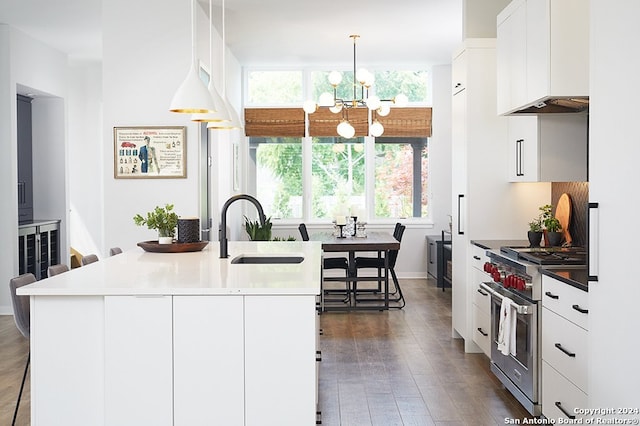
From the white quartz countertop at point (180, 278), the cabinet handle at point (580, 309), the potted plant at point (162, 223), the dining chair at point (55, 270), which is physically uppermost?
the potted plant at point (162, 223)

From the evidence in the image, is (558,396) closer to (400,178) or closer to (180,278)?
(180,278)

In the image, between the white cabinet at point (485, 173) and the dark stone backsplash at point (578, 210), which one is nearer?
the dark stone backsplash at point (578, 210)

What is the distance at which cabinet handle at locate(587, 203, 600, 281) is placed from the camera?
2.77 meters

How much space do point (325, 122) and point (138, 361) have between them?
7178 millimetres

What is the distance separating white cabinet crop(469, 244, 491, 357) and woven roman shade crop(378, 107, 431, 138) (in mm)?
4530

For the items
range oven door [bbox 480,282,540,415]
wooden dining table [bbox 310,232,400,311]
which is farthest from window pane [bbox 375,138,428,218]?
range oven door [bbox 480,282,540,415]

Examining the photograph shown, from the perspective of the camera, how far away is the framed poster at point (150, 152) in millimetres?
5867

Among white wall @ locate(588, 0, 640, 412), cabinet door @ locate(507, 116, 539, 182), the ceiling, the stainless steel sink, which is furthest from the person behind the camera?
the ceiling

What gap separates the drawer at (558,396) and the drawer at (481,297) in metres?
1.19

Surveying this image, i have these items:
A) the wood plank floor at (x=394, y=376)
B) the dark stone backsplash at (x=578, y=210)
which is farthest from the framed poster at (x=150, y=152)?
the dark stone backsplash at (x=578, y=210)

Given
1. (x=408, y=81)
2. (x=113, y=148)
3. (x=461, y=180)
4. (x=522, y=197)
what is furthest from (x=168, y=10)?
(x=408, y=81)

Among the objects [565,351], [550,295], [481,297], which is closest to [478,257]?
[481,297]

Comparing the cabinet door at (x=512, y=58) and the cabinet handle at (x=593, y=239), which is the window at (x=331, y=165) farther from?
the cabinet handle at (x=593, y=239)

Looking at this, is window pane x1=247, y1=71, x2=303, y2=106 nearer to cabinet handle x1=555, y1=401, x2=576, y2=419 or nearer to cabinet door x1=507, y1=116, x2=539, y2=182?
cabinet door x1=507, y1=116, x2=539, y2=182
